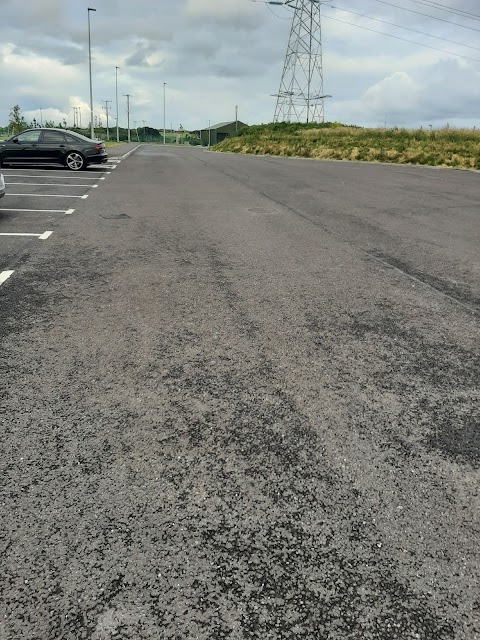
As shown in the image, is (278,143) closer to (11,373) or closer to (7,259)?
(7,259)

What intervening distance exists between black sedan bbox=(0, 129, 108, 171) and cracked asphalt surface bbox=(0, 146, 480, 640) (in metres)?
14.8

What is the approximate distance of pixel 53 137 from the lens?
1894cm

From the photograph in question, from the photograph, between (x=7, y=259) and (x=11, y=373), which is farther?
(x=7, y=259)

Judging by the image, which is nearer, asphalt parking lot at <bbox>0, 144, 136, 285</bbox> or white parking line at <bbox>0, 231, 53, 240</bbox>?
asphalt parking lot at <bbox>0, 144, 136, 285</bbox>

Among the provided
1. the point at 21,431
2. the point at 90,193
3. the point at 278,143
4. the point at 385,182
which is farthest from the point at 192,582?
the point at 278,143

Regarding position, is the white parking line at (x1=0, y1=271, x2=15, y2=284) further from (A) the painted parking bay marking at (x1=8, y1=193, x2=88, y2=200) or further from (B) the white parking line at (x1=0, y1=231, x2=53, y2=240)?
(A) the painted parking bay marking at (x1=8, y1=193, x2=88, y2=200)

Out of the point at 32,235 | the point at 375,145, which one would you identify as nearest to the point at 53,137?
the point at 32,235

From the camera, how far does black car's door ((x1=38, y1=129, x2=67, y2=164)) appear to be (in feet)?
61.9

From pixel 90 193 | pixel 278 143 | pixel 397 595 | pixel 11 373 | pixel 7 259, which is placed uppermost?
pixel 278 143

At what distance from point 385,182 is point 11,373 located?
16912 mm

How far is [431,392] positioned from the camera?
133 inches

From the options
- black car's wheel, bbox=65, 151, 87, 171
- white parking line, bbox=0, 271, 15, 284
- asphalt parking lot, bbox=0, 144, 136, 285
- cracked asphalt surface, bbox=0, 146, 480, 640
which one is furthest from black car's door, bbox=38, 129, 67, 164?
white parking line, bbox=0, 271, 15, 284

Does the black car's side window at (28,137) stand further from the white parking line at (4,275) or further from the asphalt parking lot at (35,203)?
the white parking line at (4,275)

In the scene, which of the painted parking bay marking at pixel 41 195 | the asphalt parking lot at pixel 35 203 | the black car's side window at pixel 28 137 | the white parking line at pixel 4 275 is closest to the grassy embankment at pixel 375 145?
the asphalt parking lot at pixel 35 203
